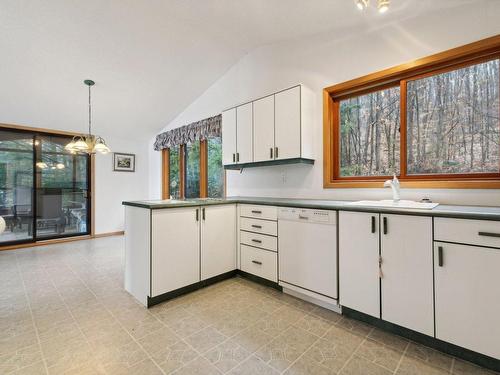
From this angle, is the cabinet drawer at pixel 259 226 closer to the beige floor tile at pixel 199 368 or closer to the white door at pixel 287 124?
the white door at pixel 287 124

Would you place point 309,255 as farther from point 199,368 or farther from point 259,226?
point 199,368

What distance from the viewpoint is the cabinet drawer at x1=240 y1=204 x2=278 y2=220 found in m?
2.43

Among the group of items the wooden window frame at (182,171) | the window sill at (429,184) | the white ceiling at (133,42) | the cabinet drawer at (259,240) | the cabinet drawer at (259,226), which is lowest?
the cabinet drawer at (259,240)

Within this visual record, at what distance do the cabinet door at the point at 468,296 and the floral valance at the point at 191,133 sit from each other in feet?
10.6

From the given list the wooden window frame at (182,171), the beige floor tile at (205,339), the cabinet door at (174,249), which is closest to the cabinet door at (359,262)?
the beige floor tile at (205,339)

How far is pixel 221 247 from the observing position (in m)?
2.67

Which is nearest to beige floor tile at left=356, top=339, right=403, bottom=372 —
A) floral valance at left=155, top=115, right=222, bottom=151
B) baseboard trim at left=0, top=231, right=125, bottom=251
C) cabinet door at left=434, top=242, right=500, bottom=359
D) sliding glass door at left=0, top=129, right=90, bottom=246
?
cabinet door at left=434, top=242, right=500, bottom=359

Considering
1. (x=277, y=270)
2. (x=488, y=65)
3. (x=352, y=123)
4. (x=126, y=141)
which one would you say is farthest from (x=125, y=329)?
(x=126, y=141)

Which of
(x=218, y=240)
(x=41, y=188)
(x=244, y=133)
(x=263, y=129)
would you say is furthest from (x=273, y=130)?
(x=41, y=188)

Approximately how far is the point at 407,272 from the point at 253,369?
1.14 metres

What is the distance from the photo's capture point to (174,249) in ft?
7.44

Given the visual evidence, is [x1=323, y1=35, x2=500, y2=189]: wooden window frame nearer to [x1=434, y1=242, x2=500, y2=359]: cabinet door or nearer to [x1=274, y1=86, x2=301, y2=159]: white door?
[x1=274, y1=86, x2=301, y2=159]: white door

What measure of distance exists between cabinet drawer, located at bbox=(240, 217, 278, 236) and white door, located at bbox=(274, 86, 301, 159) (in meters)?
0.75

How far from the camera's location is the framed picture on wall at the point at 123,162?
525 centimetres
